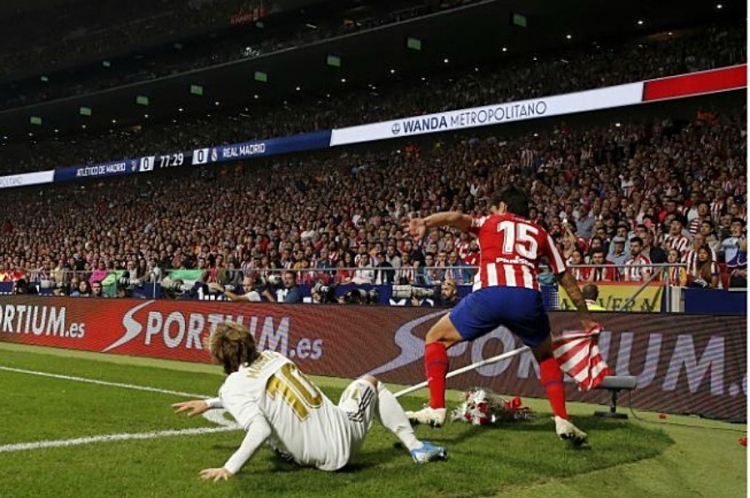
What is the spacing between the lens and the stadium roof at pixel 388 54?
1022 inches

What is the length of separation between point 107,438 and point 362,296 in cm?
835

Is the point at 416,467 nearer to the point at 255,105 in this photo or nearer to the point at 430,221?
the point at 430,221

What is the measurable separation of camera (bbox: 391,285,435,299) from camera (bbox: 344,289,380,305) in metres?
0.44

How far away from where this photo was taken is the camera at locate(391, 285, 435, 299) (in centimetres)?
1424

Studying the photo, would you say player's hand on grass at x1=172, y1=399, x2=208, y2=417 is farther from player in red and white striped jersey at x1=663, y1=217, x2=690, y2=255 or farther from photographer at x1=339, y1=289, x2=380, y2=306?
player in red and white striped jersey at x1=663, y1=217, x2=690, y2=255

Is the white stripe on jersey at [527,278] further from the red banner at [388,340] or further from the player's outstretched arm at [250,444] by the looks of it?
the red banner at [388,340]

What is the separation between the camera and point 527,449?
673 centimetres

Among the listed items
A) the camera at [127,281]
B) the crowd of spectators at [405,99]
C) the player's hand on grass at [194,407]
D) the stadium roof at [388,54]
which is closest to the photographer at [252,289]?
the camera at [127,281]

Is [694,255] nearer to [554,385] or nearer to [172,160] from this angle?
[554,385]

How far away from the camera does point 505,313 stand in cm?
686

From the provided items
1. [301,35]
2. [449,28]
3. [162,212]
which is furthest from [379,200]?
[162,212]

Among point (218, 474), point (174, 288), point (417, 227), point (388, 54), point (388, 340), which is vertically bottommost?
point (218, 474)

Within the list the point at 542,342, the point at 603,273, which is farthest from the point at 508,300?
the point at 603,273

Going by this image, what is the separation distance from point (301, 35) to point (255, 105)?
750 cm
